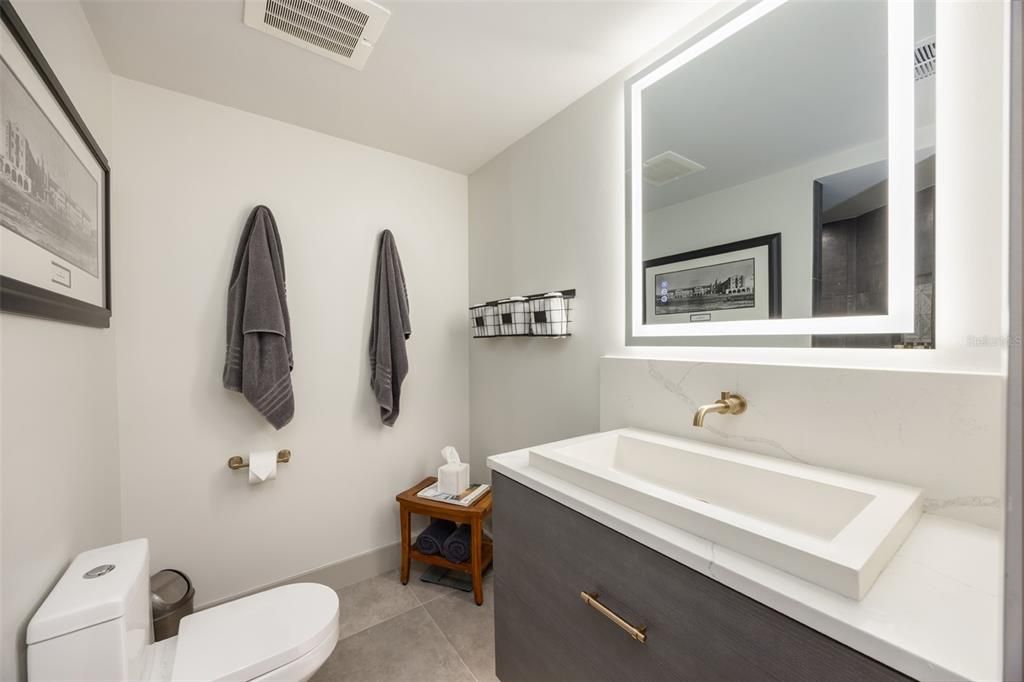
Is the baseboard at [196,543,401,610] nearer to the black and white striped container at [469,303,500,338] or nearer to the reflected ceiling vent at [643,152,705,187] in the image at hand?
the black and white striped container at [469,303,500,338]

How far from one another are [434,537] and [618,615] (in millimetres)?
1372

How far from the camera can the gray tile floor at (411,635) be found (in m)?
1.51

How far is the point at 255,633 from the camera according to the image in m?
1.16

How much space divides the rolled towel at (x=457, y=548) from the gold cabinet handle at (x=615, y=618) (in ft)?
3.71

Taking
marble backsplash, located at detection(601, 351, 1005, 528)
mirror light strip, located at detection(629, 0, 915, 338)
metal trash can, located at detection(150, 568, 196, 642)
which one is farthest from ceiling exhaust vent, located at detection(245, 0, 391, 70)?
metal trash can, located at detection(150, 568, 196, 642)

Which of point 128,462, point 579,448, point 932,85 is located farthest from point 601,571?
point 128,462

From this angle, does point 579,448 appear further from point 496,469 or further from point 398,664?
point 398,664

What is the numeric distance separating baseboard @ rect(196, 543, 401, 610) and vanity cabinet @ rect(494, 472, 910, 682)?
42.1 inches

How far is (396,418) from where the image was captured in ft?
6.93

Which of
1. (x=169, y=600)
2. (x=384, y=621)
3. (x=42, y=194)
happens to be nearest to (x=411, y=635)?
(x=384, y=621)

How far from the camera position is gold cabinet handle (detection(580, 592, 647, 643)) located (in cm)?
78

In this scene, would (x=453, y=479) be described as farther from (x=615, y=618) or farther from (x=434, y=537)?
(x=615, y=618)

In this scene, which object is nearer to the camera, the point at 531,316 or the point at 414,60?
the point at 414,60

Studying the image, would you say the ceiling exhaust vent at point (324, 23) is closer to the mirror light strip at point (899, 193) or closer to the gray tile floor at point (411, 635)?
the mirror light strip at point (899, 193)
